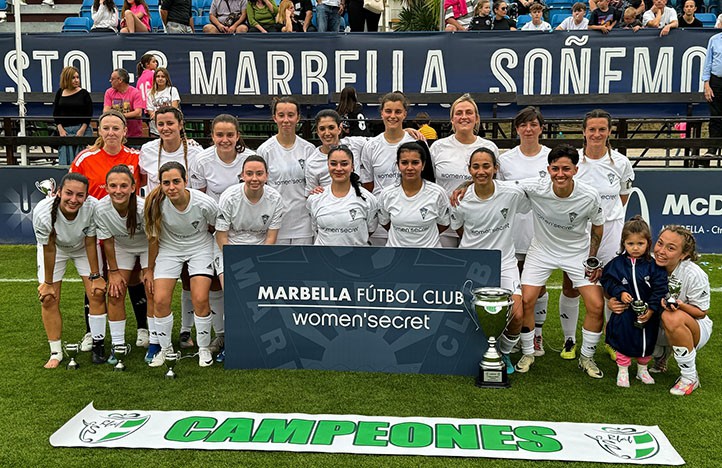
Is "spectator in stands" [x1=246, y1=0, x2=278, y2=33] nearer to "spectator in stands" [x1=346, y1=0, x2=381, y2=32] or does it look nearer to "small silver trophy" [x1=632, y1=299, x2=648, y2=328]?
"spectator in stands" [x1=346, y1=0, x2=381, y2=32]

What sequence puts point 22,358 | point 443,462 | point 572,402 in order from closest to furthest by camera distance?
point 443,462 < point 572,402 < point 22,358

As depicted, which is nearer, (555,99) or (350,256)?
(350,256)

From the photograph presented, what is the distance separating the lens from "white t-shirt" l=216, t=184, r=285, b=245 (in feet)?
18.4

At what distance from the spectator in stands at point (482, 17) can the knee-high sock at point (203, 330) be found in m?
7.95

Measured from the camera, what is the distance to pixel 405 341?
17.5 feet

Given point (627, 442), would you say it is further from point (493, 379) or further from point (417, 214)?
point (417, 214)

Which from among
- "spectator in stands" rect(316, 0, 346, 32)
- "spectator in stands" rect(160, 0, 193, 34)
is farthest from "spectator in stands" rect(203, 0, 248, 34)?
"spectator in stands" rect(316, 0, 346, 32)

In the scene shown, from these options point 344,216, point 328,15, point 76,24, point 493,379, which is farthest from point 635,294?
point 76,24

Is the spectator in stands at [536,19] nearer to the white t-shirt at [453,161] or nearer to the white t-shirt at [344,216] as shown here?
the white t-shirt at [453,161]

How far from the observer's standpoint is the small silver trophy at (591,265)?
5.34 meters

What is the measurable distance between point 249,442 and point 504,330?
2.00m

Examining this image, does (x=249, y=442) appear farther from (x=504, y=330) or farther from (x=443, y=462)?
(x=504, y=330)

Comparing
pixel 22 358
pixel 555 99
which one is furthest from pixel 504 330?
pixel 555 99

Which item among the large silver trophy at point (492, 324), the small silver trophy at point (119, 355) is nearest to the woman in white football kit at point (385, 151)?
the large silver trophy at point (492, 324)
